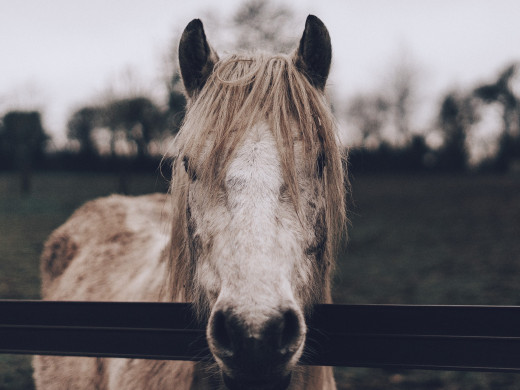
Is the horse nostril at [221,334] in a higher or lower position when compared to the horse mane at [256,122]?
lower

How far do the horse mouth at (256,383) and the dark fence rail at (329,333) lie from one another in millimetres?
257

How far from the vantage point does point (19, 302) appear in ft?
5.72

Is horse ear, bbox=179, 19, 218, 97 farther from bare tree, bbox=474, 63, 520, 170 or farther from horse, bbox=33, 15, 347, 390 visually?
bare tree, bbox=474, 63, 520, 170

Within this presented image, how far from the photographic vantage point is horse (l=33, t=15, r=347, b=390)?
127cm

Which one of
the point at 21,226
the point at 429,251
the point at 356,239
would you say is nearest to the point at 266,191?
the point at 429,251

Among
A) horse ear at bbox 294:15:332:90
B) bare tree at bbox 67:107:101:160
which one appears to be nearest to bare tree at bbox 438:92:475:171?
bare tree at bbox 67:107:101:160

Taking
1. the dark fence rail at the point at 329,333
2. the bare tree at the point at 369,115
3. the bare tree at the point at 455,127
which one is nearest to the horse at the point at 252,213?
the dark fence rail at the point at 329,333

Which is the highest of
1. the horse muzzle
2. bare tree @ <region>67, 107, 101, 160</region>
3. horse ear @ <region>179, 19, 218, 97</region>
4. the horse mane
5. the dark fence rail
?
horse ear @ <region>179, 19, 218, 97</region>

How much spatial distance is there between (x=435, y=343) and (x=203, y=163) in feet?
3.42

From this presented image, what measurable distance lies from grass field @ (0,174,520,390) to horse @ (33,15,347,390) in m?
0.46

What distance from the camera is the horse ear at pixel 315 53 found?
1.85m

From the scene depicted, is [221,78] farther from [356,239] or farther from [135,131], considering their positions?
[135,131]

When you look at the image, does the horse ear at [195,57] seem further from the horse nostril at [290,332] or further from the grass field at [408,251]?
the horse nostril at [290,332]

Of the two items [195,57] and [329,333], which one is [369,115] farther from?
[329,333]
